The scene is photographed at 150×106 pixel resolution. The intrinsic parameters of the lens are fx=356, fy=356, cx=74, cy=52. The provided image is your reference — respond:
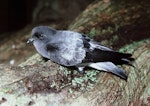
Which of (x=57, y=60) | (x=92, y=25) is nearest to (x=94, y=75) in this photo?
(x=57, y=60)

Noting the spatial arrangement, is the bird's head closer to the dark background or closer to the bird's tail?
the bird's tail

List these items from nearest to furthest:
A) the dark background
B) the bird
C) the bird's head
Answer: the bird < the bird's head < the dark background

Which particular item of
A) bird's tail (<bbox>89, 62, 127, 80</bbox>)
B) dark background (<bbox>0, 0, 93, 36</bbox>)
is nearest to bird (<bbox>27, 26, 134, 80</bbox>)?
bird's tail (<bbox>89, 62, 127, 80</bbox>)

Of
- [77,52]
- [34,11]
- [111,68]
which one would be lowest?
[34,11]

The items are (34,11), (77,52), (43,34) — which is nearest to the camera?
(77,52)

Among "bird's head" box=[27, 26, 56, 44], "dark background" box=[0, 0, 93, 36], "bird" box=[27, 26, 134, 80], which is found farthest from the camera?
"dark background" box=[0, 0, 93, 36]

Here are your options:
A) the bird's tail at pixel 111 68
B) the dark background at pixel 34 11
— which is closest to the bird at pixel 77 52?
the bird's tail at pixel 111 68

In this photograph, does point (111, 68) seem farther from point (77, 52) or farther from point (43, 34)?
point (43, 34)

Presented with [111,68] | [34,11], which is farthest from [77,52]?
[34,11]
